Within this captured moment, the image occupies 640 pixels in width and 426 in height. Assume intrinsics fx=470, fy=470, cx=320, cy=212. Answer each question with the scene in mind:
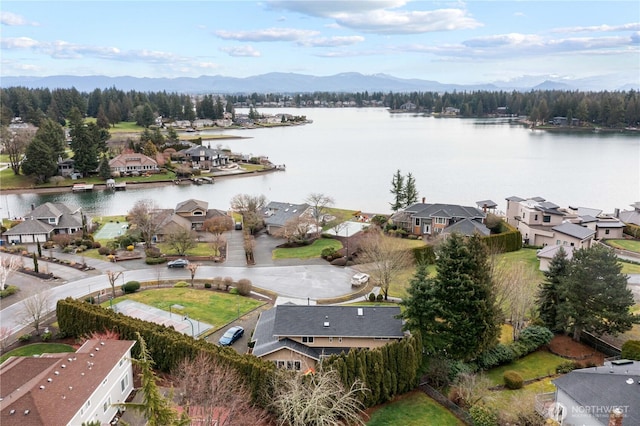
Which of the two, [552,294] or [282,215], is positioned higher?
[552,294]

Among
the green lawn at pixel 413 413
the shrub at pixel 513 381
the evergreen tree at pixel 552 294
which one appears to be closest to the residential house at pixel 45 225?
the green lawn at pixel 413 413

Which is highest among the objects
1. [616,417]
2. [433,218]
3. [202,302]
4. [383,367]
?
[616,417]

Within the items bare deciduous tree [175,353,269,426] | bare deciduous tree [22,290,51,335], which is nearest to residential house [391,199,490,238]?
bare deciduous tree [175,353,269,426]

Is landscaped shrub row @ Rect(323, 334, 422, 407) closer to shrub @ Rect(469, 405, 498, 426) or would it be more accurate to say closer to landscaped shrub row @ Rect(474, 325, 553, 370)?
shrub @ Rect(469, 405, 498, 426)

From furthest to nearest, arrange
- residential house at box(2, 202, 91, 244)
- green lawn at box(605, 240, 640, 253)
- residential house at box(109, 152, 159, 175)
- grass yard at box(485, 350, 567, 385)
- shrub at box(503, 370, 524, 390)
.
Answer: residential house at box(109, 152, 159, 175) < residential house at box(2, 202, 91, 244) < green lawn at box(605, 240, 640, 253) < grass yard at box(485, 350, 567, 385) < shrub at box(503, 370, 524, 390)

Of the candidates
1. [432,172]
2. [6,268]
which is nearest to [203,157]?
[432,172]

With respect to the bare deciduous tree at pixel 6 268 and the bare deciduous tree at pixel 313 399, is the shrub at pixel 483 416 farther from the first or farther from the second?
the bare deciduous tree at pixel 6 268

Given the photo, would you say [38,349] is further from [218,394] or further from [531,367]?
[531,367]
